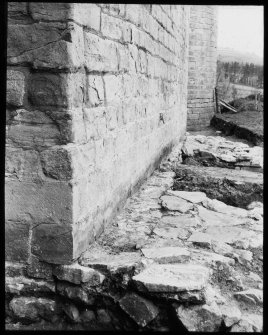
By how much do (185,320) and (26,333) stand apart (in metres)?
0.83

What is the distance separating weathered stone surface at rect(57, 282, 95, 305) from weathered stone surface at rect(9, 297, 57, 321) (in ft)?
0.34

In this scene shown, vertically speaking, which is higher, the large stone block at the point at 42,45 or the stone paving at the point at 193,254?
the large stone block at the point at 42,45

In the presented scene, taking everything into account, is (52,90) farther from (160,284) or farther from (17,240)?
(160,284)

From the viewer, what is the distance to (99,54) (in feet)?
8.37

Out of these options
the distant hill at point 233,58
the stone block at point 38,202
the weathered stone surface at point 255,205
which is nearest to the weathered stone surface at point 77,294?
the stone block at point 38,202

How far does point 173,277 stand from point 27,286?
2.77 ft

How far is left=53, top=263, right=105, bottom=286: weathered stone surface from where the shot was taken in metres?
2.22

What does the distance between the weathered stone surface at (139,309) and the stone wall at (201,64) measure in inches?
452

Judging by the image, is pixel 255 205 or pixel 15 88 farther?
pixel 255 205

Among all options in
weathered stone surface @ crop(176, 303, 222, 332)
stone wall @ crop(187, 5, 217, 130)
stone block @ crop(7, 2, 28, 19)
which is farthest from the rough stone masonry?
stone wall @ crop(187, 5, 217, 130)

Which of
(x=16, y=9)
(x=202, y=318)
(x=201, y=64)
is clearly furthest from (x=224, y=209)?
(x=201, y=64)

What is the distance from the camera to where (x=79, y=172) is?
90.6 inches

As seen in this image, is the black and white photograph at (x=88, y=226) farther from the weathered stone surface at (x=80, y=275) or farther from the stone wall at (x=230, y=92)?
the stone wall at (x=230, y=92)

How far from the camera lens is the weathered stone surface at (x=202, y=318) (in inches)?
78.4
